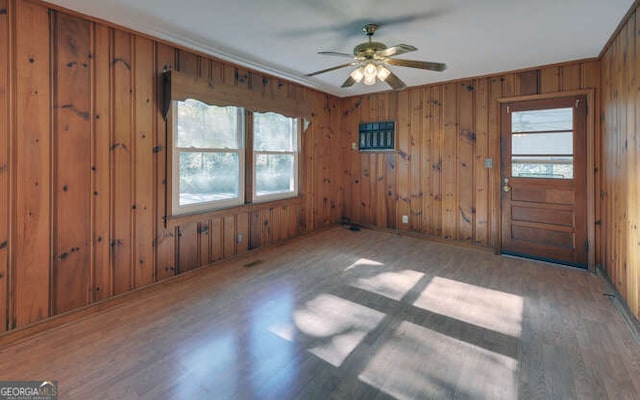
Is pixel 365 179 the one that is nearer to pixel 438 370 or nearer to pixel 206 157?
pixel 206 157

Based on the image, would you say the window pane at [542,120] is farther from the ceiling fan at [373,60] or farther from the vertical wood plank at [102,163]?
the vertical wood plank at [102,163]

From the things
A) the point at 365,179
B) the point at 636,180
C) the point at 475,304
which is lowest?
the point at 475,304

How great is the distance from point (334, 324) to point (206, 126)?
105 inches

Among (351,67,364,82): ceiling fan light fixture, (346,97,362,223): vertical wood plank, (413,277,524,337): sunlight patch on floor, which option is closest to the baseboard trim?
(413,277,524,337): sunlight patch on floor

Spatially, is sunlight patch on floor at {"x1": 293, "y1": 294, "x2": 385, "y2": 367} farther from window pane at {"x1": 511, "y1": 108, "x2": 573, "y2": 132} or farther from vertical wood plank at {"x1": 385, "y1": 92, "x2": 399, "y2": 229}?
window pane at {"x1": 511, "y1": 108, "x2": 573, "y2": 132}

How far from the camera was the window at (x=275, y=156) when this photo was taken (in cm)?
452

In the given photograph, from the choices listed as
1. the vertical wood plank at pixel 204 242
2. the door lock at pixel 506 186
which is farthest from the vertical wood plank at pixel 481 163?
the vertical wood plank at pixel 204 242

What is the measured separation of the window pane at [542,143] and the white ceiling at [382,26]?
0.88m

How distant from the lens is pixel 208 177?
3.88m

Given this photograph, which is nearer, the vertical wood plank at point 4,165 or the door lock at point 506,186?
the vertical wood plank at point 4,165

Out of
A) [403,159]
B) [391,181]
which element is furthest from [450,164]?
[391,181]

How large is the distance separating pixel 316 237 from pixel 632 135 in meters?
3.95

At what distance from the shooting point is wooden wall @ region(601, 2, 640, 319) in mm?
2545

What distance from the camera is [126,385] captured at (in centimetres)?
187
